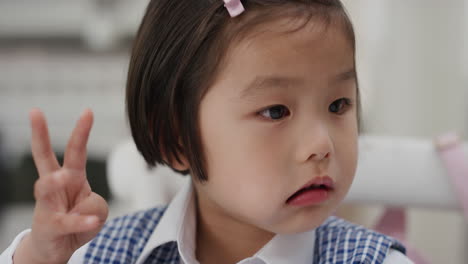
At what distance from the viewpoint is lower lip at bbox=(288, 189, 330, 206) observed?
56cm

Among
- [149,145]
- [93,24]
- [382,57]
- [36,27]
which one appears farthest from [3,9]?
[149,145]

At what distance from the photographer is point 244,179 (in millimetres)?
569

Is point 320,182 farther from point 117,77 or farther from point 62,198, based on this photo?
point 117,77

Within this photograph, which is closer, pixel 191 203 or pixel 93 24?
pixel 191 203

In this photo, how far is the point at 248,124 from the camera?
1.85 ft

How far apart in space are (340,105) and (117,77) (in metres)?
1.51

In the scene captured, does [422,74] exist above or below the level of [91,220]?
below

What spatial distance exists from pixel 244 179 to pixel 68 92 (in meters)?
1.55

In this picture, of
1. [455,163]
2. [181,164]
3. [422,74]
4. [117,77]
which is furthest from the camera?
[117,77]

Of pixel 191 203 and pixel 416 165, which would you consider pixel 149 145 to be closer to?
pixel 191 203

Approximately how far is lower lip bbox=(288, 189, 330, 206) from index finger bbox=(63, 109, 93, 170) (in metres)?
0.19

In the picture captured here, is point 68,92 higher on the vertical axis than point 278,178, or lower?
lower

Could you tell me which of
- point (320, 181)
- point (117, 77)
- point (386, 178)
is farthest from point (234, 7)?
point (117, 77)

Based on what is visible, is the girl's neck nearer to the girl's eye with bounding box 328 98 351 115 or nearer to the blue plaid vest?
the blue plaid vest
